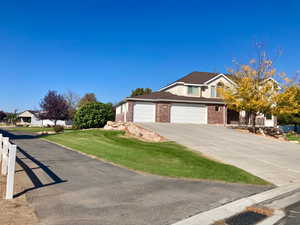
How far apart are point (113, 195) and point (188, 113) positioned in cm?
2411

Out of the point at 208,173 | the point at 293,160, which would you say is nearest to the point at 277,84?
the point at 293,160

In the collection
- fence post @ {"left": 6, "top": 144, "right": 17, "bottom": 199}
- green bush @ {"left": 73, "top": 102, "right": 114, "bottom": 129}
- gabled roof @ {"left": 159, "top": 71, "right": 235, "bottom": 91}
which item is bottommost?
fence post @ {"left": 6, "top": 144, "right": 17, "bottom": 199}

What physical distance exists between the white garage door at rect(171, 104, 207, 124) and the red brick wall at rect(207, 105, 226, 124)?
53 cm

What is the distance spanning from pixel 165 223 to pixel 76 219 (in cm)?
172

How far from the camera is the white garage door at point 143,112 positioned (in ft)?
91.6

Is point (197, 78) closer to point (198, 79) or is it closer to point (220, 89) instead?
point (198, 79)

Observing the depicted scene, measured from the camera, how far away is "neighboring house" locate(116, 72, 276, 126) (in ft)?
92.5

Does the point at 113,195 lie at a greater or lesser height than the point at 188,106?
lesser

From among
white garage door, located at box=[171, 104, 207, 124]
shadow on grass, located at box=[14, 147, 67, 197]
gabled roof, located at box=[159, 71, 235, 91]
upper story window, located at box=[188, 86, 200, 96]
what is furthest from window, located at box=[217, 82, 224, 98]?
shadow on grass, located at box=[14, 147, 67, 197]

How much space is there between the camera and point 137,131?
21547 millimetres

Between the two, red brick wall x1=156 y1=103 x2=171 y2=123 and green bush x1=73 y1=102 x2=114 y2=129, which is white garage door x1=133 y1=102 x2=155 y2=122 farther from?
green bush x1=73 y1=102 x2=114 y2=129

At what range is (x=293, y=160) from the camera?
13.3 m

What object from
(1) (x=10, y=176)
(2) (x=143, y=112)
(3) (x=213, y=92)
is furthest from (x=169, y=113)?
(1) (x=10, y=176)

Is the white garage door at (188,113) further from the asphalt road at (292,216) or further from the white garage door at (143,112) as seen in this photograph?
the asphalt road at (292,216)
